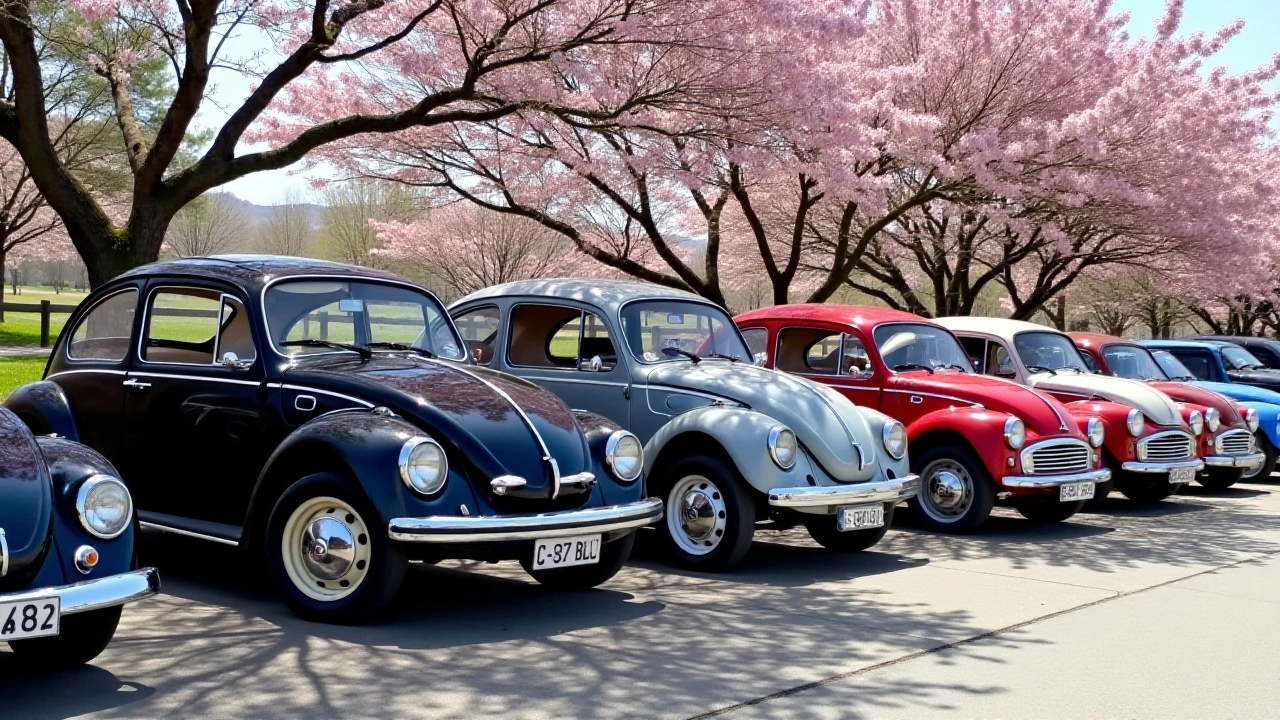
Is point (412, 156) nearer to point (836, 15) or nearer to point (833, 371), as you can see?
point (836, 15)

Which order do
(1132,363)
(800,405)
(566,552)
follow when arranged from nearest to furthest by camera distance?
1. (566,552)
2. (800,405)
3. (1132,363)

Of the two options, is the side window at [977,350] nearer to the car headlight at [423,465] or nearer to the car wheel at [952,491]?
the car wheel at [952,491]

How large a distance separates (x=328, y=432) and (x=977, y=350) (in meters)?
8.04

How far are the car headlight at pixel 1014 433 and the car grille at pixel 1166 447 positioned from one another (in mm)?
2417

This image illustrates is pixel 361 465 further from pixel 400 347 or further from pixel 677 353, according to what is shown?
pixel 677 353

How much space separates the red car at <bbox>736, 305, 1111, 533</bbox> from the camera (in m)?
9.97

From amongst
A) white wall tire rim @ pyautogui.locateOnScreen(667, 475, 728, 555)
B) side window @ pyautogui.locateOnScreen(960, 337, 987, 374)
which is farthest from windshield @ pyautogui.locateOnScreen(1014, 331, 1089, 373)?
white wall tire rim @ pyautogui.locateOnScreen(667, 475, 728, 555)

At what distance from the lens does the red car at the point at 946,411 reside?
32.7 feet

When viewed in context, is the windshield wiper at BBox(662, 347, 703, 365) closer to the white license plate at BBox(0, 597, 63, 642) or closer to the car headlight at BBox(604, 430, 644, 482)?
the car headlight at BBox(604, 430, 644, 482)

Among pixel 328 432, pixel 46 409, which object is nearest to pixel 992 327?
pixel 328 432

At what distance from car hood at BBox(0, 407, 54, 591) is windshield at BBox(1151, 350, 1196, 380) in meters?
13.1

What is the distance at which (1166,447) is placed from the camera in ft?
39.1

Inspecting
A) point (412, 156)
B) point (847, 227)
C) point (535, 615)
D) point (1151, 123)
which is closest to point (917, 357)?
point (535, 615)

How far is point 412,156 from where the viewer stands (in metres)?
18.9
